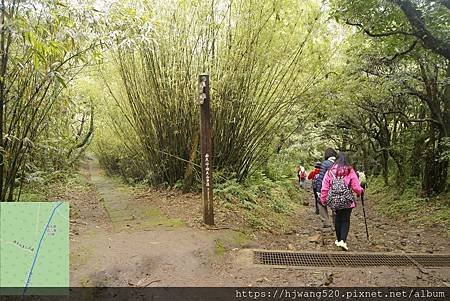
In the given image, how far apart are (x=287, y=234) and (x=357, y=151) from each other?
11.3 meters

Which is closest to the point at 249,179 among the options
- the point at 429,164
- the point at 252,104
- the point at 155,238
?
the point at 252,104

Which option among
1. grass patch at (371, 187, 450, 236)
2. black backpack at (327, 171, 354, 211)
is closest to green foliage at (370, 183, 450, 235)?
grass patch at (371, 187, 450, 236)

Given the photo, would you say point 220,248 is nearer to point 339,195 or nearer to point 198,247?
point 198,247

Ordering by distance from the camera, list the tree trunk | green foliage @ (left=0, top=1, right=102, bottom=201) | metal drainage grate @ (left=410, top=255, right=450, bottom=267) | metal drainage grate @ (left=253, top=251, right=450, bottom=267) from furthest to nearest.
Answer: the tree trunk → metal drainage grate @ (left=410, top=255, right=450, bottom=267) → metal drainage grate @ (left=253, top=251, right=450, bottom=267) → green foliage @ (left=0, top=1, right=102, bottom=201)

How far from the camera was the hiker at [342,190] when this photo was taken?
3.83 m

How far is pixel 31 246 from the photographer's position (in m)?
1.89

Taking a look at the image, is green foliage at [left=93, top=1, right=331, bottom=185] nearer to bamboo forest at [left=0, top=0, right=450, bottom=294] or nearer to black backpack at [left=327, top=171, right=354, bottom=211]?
bamboo forest at [left=0, top=0, right=450, bottom=294]

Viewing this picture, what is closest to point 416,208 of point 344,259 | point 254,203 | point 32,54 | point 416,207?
point 416,207

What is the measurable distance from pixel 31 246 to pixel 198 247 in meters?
1.97

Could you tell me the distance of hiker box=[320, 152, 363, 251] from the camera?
3.83m

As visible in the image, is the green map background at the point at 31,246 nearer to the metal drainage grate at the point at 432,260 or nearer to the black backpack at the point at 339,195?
the black backpack at the point at 339,195

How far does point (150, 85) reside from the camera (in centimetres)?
589

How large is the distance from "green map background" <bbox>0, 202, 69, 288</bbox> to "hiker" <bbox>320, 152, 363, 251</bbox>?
2747 millimetres

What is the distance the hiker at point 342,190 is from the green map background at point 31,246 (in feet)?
9.01
